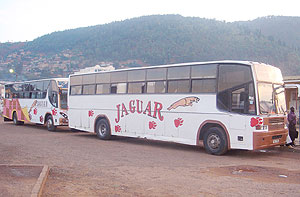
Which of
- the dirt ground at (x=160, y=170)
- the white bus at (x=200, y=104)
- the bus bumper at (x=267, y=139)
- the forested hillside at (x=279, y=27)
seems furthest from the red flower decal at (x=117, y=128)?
the forested hillside at (x=279, y=27)

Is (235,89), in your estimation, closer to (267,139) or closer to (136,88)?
(267,139)

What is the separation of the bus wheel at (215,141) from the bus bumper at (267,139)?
106cm

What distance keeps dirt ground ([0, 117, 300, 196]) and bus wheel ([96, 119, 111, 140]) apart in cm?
280

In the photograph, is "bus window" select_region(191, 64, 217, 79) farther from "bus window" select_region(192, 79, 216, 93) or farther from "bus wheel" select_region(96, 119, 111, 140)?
"bus wheel" select_region(96, 119, 111, 140)

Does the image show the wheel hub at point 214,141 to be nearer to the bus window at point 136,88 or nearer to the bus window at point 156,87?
the bus window at point 156,87

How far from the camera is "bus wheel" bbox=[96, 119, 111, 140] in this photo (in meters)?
15.9

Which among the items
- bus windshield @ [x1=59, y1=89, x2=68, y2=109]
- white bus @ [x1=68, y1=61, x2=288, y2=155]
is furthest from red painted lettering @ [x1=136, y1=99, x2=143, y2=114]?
bus windshield @ [x1=59, y1=89, x2=68, y2=109]

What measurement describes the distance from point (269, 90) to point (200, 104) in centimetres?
237

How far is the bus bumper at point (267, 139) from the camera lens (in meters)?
10.3

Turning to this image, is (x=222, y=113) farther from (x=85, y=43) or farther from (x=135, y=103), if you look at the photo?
(x=85, y=43)

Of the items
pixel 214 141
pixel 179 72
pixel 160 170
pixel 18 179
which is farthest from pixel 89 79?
pixel 18 179

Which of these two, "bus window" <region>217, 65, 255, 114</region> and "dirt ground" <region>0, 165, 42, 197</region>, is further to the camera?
"bus window" <region>217, 65, 255, 114</region>

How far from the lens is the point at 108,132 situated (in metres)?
15.8

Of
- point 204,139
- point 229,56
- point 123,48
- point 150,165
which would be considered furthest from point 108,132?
point 123,48
